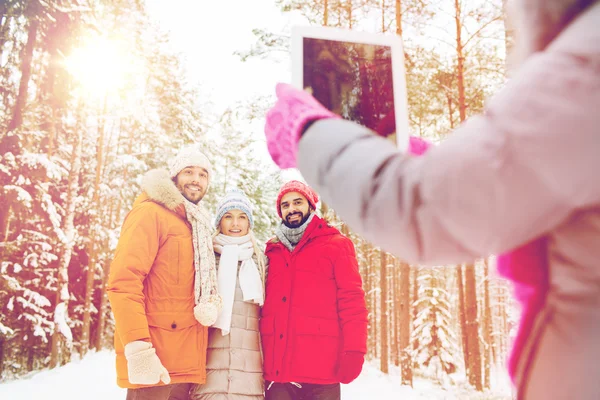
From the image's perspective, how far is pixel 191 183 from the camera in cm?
408

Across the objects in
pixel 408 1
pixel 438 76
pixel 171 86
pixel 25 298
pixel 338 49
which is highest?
pixel 171 86

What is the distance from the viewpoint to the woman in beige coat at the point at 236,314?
11.5ft

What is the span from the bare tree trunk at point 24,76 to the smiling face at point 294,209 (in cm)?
999

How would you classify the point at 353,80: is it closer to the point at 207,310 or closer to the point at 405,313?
the point at 207,310

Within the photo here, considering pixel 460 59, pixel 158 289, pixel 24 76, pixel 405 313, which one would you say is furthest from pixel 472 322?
pixel 24 76

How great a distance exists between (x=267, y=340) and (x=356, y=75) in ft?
9.43

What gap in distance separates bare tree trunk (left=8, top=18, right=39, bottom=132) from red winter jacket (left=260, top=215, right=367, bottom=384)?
1040 cm

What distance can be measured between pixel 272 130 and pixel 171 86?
22.7 m

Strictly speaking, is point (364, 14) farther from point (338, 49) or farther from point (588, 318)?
point (588, 318)

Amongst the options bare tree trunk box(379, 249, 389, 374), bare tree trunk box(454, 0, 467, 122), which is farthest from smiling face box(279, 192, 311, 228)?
bare tree trunk box(379, 249, 389, 374)

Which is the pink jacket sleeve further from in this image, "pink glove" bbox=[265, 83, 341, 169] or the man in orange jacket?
the man in orange jacket

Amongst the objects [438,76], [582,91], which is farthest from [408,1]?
[582,91]

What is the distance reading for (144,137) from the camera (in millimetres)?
20500

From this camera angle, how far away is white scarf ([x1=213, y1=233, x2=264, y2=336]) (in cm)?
367
